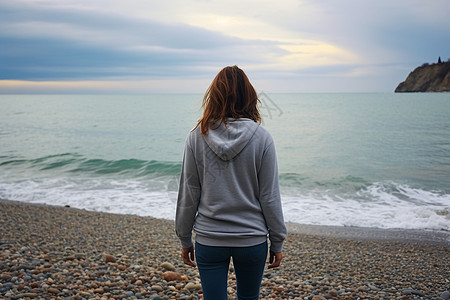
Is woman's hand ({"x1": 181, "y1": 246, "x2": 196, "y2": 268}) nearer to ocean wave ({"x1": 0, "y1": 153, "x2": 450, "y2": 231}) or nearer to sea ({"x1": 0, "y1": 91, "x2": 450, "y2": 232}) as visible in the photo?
sea ({"x1": 0, "y1": 91, "x2": 450, "y2": 232})

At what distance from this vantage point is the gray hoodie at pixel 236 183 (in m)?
1.92

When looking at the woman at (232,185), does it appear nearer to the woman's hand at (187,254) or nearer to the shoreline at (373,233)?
the woman's hand at (187,254)

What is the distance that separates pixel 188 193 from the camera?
6.76 ft

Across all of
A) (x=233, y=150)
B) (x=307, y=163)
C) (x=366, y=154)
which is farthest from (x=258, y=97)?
(x=366, y=154)

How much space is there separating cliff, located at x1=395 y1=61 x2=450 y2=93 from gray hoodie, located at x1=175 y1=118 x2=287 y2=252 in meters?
108

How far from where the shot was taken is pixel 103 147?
23.4 meters

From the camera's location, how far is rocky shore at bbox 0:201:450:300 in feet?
13.4

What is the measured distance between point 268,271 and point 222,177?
3.37 meters

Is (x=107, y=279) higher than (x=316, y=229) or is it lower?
higher

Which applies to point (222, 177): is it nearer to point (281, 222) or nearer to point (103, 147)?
point (281, 222)

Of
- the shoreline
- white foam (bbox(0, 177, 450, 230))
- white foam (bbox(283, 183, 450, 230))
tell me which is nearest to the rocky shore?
the shoreline

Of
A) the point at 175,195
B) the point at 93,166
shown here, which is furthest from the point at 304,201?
the point at 93,166

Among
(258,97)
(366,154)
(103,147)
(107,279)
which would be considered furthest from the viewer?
(103,147)

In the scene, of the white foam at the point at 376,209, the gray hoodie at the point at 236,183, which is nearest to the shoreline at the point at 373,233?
the white foam at the point at 376,209
